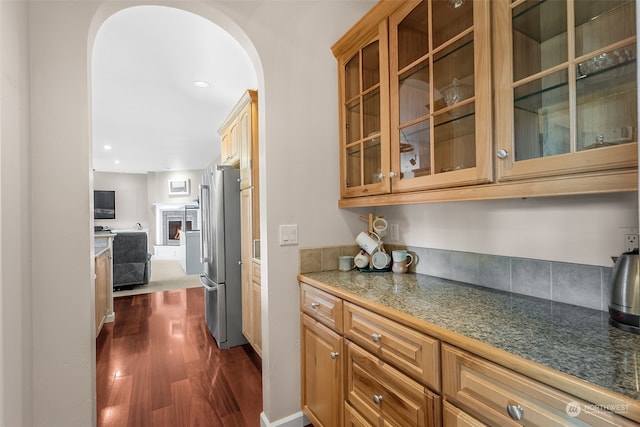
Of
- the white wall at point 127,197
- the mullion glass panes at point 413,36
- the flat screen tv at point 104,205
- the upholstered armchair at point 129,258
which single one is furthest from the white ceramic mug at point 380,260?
the flat screen tv at point 104,205

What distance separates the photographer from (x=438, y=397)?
920mm

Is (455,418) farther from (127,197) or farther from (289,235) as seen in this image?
(127,197)

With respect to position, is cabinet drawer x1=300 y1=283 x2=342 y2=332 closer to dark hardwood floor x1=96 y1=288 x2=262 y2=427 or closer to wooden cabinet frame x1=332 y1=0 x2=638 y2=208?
wooden cabinet frame x1=332 y1=0 x2=638 y2=208

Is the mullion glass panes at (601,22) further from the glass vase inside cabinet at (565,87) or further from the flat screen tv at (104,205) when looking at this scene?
the flat screen tv at (104,205)

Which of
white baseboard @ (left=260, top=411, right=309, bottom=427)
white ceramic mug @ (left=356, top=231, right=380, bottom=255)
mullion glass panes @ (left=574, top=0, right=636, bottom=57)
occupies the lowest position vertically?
white baseboard @ (left=260, top=411, right=309, bottom=427)

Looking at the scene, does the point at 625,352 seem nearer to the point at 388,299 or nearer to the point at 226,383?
the point at 388,299

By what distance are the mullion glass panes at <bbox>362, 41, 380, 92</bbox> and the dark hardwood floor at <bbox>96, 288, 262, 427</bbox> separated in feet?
7.03

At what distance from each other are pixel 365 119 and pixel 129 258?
506cm

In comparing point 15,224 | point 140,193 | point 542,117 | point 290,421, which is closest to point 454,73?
point 542,117

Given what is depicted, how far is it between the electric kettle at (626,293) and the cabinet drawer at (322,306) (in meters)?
0.94

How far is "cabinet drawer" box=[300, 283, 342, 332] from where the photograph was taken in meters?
1.42

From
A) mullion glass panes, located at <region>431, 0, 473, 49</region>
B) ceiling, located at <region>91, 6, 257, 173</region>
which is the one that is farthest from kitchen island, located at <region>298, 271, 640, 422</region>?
ceiling, located at <region>91, 6, 257, 173</region>

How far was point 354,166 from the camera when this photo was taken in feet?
6.06

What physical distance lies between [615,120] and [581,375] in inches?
27.8
